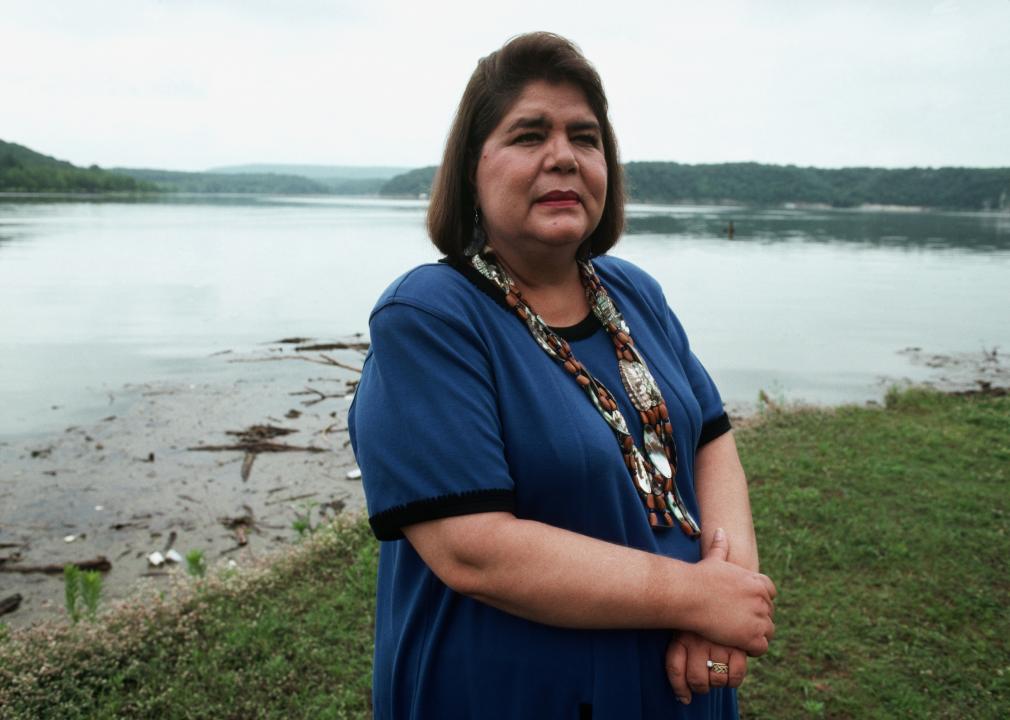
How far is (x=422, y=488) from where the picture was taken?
1489 millimetres

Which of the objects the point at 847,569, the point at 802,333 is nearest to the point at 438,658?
the point at 847,569

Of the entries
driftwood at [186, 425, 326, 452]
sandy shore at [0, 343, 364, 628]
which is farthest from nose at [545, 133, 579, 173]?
driftwood at [186, 425, 326, 452]

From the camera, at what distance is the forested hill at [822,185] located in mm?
103750

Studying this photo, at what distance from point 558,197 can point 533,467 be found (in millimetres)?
624

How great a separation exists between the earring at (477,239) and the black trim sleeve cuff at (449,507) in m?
0.61

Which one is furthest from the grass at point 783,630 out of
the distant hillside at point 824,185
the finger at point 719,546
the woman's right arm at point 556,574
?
the distant hillside at point 824,185

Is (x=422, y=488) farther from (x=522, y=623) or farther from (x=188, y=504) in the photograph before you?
(x=188, y=504)

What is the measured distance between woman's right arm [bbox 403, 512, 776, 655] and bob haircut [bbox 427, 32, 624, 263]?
65 cm

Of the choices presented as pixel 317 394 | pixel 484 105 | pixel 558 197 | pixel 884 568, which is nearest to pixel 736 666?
pixel 558 197

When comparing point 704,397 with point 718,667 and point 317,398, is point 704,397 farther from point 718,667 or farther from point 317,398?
point 317,398

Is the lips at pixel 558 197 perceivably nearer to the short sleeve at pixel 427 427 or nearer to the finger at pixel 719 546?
the short sleeve at pixel 427 427

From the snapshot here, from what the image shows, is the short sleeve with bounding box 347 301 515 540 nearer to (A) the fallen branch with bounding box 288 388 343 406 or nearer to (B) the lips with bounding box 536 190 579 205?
(B) the lips with bounding box 536 190 579 205

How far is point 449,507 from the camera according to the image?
149 centimetres

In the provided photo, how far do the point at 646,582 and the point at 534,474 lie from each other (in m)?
0.31
